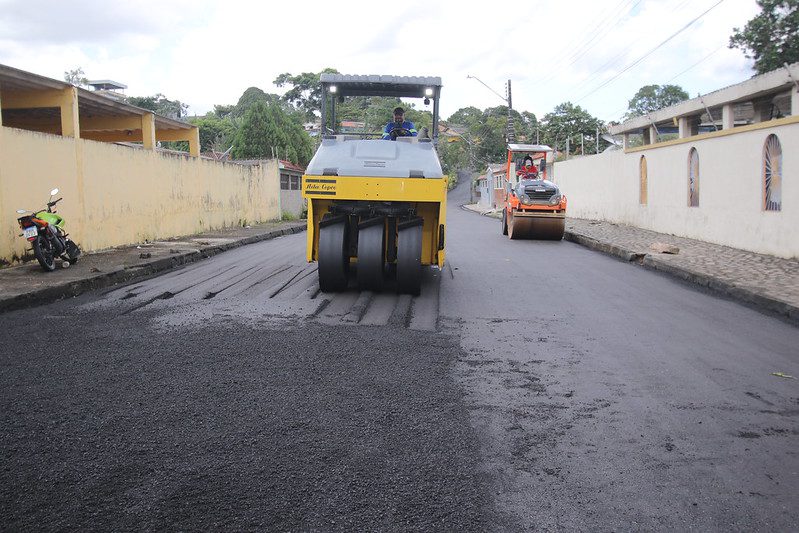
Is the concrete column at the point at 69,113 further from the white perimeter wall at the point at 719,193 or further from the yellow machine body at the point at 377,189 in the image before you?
the white perimeter wall at the point at 719,193

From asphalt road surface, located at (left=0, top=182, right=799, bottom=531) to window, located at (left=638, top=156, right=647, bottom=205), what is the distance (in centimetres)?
1389

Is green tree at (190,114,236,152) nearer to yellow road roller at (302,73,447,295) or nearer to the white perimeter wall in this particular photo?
the white perimeter wall

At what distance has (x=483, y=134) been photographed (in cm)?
7306

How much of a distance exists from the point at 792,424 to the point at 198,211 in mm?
18207

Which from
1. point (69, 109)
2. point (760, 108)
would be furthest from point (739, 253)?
point (69, 109)

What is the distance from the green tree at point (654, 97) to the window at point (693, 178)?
2517 inches

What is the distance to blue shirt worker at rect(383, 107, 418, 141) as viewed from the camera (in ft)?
34.1

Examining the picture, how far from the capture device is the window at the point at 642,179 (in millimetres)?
21453

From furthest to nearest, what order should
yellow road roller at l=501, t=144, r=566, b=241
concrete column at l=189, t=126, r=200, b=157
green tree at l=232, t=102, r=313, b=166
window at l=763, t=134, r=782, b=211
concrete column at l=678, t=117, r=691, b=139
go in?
green tree at l=232, t=102, r=313, b=166
concrete column at l=678, t=117, r=691, b=139
concrete column at l=189, t=126, r=200, b=157
yellow road roller at l=501, t=144, r=566, b=241
window at l=763, t=134, r=782, b=211

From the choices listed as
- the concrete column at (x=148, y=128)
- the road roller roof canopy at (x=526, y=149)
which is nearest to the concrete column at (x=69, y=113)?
the concrete column at (x=148, y=128)

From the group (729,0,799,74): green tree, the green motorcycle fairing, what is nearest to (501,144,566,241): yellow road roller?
the green motorcycle fairing

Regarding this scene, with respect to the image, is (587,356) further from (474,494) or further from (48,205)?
(48,205)

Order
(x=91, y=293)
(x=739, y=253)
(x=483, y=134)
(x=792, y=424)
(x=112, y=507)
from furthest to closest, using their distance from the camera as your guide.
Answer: (x=483, y=134) < (x=739, y=253) < (x=91, y=293) < (x=792, y=424) < (x=112, y=507)

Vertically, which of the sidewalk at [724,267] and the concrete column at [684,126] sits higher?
the concrete column at [684,126]
